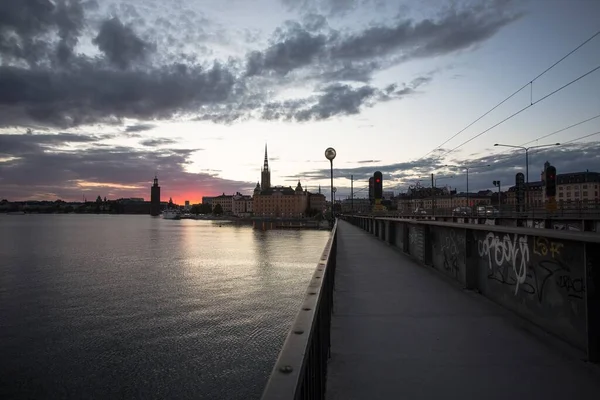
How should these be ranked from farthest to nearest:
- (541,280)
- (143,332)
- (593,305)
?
(143,332)
(541,280)
(593,305)

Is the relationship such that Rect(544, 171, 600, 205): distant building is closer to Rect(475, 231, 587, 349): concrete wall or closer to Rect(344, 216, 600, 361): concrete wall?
Rect(344, 216, 600, 361): concrete wall

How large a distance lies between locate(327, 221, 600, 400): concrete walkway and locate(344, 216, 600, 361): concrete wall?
269mm

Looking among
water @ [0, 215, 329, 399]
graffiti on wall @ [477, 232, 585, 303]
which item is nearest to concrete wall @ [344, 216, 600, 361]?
graffiti on wall @ [477, 232, 585, 303]

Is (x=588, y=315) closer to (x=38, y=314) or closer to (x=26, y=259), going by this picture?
(x=38, y=314)

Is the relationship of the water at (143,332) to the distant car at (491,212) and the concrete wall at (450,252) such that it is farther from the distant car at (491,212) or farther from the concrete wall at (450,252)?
the distant car at (491,212)

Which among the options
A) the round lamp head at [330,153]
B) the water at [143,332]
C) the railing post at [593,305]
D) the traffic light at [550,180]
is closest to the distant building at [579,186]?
the round lamp head at [330,153]

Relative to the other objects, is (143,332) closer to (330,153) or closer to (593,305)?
(593,305)

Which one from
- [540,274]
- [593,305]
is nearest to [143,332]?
[540,274]

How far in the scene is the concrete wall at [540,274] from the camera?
4.61m

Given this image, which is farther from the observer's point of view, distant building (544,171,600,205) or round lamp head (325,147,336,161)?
distant building (544,171,600,205)

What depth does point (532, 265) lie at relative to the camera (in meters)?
6.11

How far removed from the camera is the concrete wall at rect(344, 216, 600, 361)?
4.61m

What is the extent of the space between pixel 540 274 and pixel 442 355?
2.08 m

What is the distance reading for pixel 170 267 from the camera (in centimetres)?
3412
